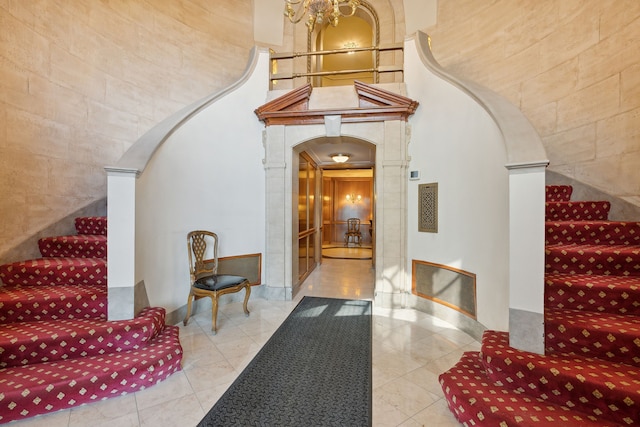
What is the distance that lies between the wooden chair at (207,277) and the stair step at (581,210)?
3.83 m

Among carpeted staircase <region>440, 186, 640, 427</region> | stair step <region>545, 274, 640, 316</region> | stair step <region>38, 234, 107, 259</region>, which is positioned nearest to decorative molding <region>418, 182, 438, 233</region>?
carpeted staircase <region>440, 186, 640, 427</region>

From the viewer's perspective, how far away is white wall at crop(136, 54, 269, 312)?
115 inches

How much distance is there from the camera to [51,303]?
2238 mm

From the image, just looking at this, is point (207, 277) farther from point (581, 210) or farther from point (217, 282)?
point (581, 210)

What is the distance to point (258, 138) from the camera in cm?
427

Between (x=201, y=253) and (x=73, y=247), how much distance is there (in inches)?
51.8

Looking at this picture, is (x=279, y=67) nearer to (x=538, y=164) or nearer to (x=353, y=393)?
(x=538, y=164)

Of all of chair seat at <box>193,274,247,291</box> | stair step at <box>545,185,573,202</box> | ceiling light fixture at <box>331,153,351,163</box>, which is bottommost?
chair seat at <box>193,274,247,291</box>

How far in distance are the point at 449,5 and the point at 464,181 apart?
154 inches

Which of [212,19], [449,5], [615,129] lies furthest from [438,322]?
[212,19]

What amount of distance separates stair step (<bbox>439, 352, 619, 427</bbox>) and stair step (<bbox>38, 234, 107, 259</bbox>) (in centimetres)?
363

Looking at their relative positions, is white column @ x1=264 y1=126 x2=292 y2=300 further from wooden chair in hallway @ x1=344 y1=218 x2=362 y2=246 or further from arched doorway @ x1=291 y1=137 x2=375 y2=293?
wooden chair in hallway @ x1=344 y1=218 x2=362 y2=246

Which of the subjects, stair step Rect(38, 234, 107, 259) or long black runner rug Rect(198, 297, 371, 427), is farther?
stair step Rect(38, 234, 107, 259)

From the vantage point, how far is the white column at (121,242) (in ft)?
7.55
